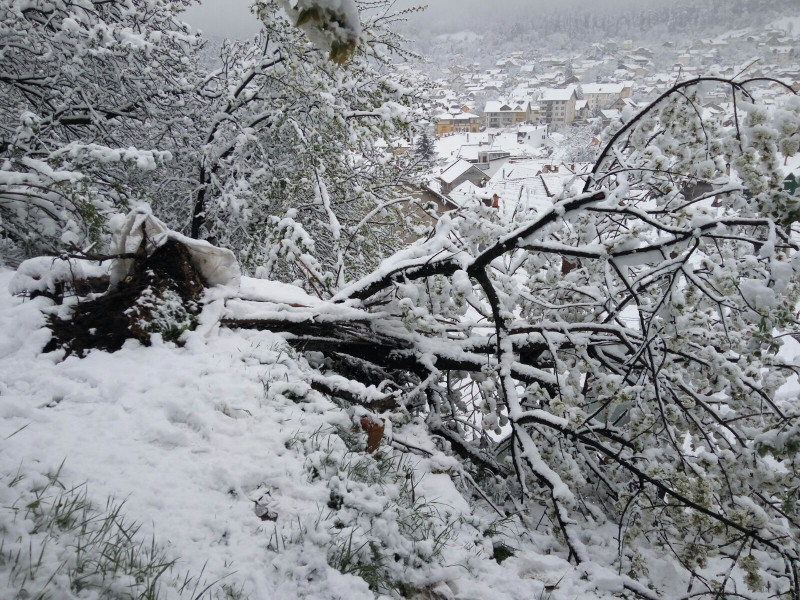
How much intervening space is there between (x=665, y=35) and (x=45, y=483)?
246m

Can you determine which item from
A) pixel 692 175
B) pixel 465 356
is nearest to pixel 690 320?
pixel 692 175

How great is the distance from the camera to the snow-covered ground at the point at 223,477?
6.30 feet

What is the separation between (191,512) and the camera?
2.09 metres

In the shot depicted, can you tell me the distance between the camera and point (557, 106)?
11025 centimetres

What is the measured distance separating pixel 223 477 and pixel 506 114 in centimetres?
11735

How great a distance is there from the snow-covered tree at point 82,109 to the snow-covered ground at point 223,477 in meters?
1.69

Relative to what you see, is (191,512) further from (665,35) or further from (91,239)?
(665,35)

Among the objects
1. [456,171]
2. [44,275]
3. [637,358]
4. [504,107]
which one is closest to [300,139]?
[44,275]

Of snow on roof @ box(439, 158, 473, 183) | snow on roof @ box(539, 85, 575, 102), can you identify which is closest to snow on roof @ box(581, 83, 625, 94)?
snow on roof @ box(539, 85, 575, 102)

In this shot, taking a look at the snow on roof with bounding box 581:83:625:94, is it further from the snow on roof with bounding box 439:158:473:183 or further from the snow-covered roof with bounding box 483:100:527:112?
the snow on roof with bounding box 439:158:473:183

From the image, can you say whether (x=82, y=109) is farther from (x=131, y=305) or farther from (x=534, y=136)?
(x=534, y=136)

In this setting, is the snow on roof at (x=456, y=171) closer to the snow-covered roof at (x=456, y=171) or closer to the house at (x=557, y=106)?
the snow-covered roof at (x=456, y=171)

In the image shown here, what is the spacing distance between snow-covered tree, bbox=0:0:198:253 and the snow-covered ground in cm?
169

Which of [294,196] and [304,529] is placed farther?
[294,196]
